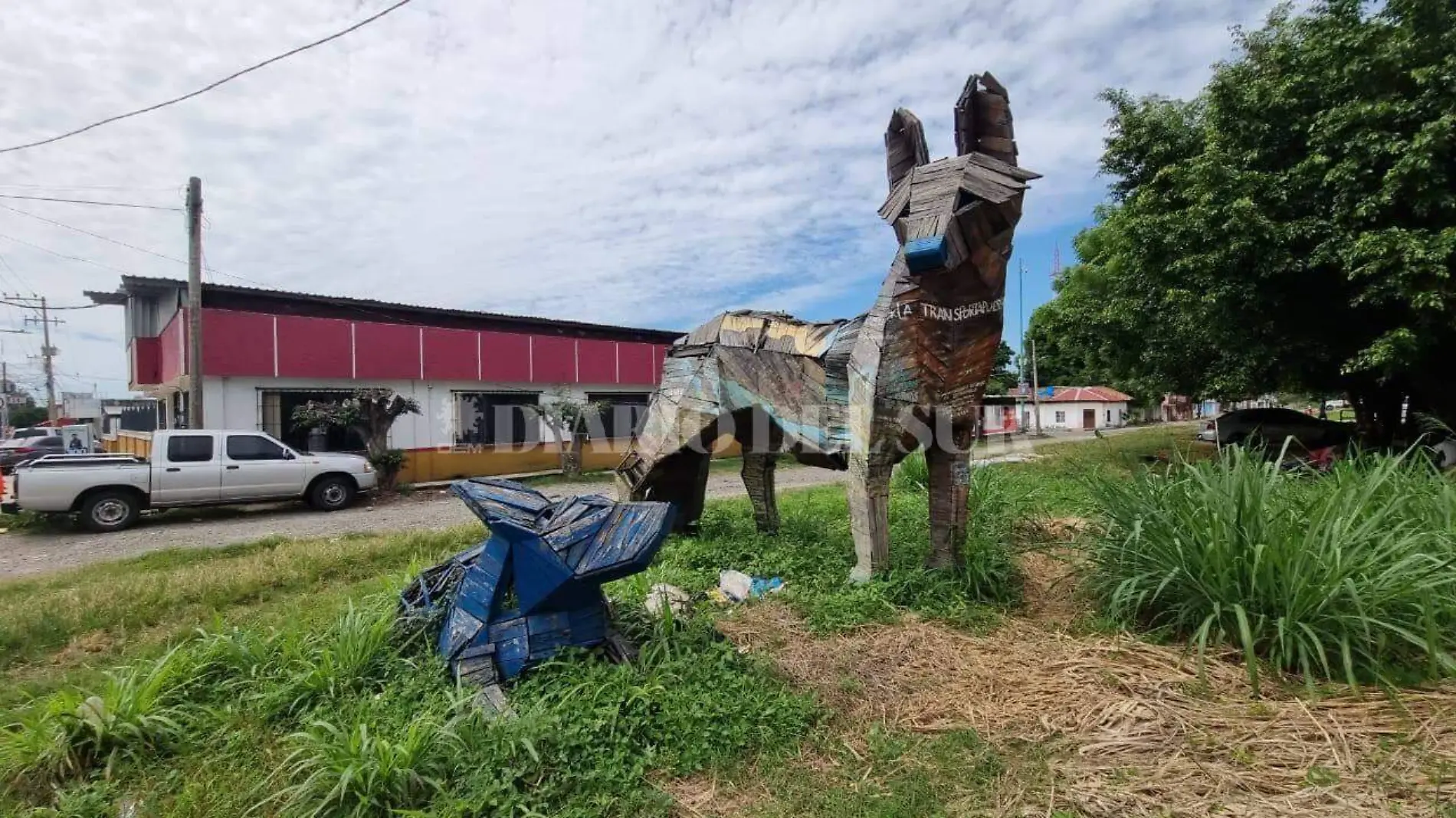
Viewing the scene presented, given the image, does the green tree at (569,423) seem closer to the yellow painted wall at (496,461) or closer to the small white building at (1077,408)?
the yellow painted wall at (496,461)

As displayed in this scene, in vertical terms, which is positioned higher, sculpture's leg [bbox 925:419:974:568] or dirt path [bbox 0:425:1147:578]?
sculpture's leg [bbox 925:419:974:568]

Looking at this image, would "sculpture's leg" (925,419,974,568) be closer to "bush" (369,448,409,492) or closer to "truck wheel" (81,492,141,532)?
"truck wheel" (81,492,141,532)

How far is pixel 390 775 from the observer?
2176mm

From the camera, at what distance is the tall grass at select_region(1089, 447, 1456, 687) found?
2559 millimetres

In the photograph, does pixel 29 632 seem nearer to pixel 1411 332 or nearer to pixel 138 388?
pixel 1411 332

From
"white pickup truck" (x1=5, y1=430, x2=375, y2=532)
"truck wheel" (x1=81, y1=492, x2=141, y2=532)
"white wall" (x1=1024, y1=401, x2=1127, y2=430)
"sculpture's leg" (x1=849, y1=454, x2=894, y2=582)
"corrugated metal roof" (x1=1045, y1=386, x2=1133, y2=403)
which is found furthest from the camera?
"corrugated metal roof" (x1=1045, y1=386, x2=1133, y2=403)

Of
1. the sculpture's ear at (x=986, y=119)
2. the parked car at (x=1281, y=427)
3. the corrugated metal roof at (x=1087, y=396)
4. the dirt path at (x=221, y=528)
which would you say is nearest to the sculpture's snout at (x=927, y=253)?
the sculpture's ear at (x=986, y=119)

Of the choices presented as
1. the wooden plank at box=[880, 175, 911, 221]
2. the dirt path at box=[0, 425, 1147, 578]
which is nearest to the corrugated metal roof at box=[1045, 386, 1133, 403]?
the dirt path at box=[0, 425, 1147, 578]

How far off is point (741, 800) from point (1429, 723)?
2228 mm

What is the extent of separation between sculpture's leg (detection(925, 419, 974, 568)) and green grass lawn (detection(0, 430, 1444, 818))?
12 centimetres

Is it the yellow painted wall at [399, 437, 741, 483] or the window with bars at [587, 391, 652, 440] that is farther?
the window with bars at [587, 391, 652, 440]

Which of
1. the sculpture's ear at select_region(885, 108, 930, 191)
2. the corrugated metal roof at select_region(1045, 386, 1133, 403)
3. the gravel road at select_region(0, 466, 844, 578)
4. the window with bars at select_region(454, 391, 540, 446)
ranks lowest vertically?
the gravel road at select_region(0, 466, 844, 578)

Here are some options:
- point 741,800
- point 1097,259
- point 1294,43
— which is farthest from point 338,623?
point 1097,259

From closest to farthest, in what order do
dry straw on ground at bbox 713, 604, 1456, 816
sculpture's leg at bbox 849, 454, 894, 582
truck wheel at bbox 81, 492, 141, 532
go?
1. dry straw on ground at bbox 713, 604, 1456, 816
2. sculpture's leg at bbox 849, 454, 894, 582
3. truck wheel at bbox 81, 492, 141, 532
